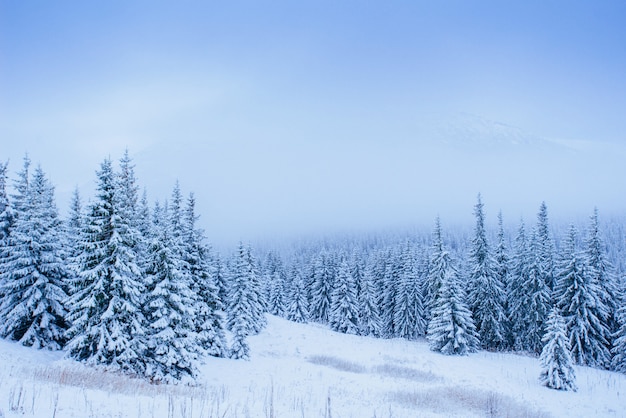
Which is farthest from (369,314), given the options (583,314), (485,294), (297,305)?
(583,314)

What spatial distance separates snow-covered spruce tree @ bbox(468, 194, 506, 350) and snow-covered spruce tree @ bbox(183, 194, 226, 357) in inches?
1256

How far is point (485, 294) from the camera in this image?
45688 millimetres

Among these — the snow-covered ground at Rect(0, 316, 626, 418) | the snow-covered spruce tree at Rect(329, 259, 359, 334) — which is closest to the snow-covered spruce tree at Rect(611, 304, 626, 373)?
the snow-covered ground at Rect(0, 316, 626, 418)

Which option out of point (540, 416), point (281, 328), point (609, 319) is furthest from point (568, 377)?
point (281, 328)

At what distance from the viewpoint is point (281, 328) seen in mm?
47094

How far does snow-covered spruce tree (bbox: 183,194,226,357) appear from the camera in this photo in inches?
1058

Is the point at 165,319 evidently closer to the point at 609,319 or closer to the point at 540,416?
the point at 540,416

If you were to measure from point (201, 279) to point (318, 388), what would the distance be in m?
11.9

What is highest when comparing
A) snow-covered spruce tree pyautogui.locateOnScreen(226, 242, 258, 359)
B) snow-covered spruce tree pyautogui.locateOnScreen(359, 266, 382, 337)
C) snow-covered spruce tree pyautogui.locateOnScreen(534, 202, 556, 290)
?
snow-covered spruce tree pyautogui.locateOnScreen(534, 202, 556, 290)

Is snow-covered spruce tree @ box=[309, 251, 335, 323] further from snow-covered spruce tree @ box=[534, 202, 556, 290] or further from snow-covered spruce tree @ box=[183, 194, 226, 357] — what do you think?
snow-covered spruce tree @ box=[183, 194, 226, 357]

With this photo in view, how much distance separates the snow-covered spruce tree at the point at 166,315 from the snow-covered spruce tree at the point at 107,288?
780mm

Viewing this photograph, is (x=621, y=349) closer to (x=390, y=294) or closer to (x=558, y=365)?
(x=558, y=365)

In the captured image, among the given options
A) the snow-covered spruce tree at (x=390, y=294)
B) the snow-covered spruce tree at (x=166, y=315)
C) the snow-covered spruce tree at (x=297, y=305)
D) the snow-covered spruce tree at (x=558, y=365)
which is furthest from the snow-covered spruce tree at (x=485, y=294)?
the snow-covered spruce tree at (x=166, y=315)

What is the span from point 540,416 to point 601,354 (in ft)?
90.6
